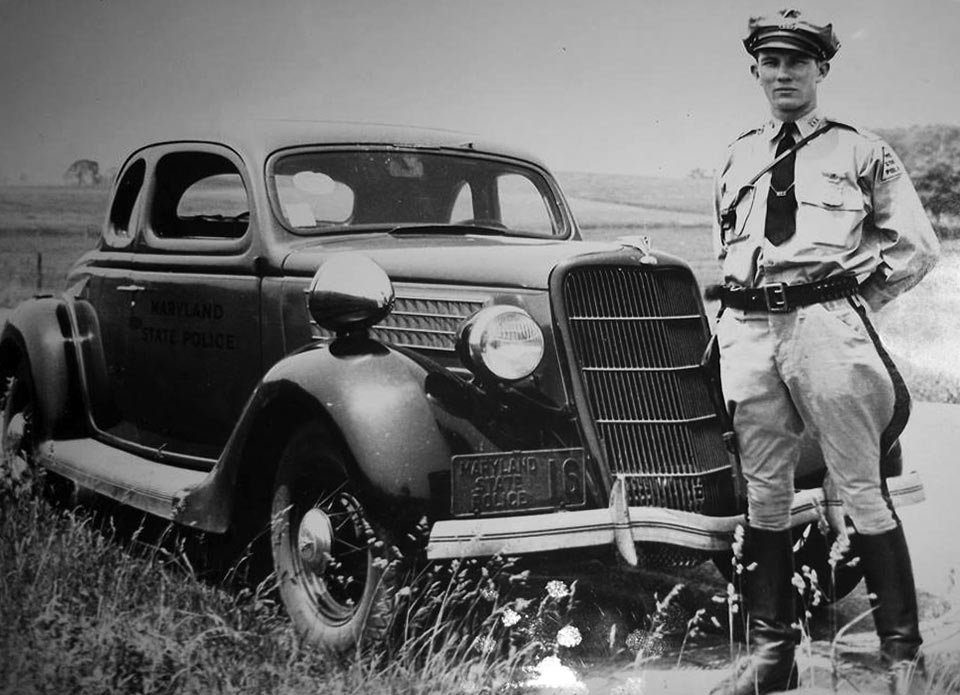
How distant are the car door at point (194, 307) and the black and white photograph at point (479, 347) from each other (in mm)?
13

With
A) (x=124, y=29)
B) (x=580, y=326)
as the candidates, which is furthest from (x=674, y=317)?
(x=124, y=29)

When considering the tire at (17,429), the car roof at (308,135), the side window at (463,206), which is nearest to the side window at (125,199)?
the car roof at (308,135)

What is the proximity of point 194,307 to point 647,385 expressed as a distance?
1.53 meters

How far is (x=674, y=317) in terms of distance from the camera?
2.63m

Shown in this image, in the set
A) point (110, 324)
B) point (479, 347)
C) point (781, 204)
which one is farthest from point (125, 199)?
point (781, 204)

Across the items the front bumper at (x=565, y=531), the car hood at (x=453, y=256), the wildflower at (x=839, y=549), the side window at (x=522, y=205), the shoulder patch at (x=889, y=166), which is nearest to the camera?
the front bumper at (x=565, y=531)

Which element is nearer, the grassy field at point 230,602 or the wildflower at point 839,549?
the grassy field at point 230,602

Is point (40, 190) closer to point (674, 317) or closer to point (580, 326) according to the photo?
point (580, 326)

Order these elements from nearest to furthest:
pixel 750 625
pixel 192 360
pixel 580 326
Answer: pixel 580 326 < pixel 750 625 < pixel 192 360

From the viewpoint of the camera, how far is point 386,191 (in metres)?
2.93

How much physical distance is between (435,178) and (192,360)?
102cm

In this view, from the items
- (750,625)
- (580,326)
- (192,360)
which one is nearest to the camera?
(580,326)

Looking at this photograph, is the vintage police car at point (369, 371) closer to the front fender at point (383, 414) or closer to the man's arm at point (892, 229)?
the front fender at point (383, 414)

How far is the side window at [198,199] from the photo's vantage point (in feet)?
9.74
